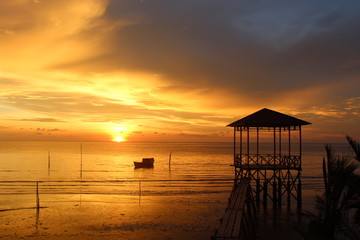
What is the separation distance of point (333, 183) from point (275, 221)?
1201cm

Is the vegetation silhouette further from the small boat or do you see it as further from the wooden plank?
the small boat

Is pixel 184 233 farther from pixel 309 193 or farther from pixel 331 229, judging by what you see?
pixel 309 193

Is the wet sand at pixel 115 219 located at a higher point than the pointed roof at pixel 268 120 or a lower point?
lower

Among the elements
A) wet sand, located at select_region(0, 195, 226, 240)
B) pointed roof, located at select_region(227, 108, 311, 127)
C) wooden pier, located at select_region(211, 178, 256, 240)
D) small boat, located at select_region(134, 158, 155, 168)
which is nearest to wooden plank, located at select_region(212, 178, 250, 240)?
wooden pier, located at select_region(211, 178, 256, 240)

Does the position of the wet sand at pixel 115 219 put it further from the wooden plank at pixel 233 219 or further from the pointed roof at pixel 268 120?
the pointed roof at pixel 268 120

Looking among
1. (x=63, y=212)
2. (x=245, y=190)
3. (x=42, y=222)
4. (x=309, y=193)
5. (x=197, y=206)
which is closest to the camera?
(x=245, y=190)

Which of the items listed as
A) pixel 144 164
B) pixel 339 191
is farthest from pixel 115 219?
A: pixel 144 164

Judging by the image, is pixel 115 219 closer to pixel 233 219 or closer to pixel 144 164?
pixel 233 219

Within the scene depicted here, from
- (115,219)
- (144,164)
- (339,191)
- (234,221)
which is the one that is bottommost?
(144,164)

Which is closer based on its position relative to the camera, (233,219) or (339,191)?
(339,191)

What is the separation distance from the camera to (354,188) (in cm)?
811

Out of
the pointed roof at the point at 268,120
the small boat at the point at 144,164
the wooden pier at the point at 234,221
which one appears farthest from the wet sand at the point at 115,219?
the small boat at the point at 144,164

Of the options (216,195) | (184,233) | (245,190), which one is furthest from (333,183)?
(216,195)

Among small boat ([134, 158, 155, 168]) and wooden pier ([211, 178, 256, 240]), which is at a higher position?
wooden pier ([211, 178, 256, 240])
